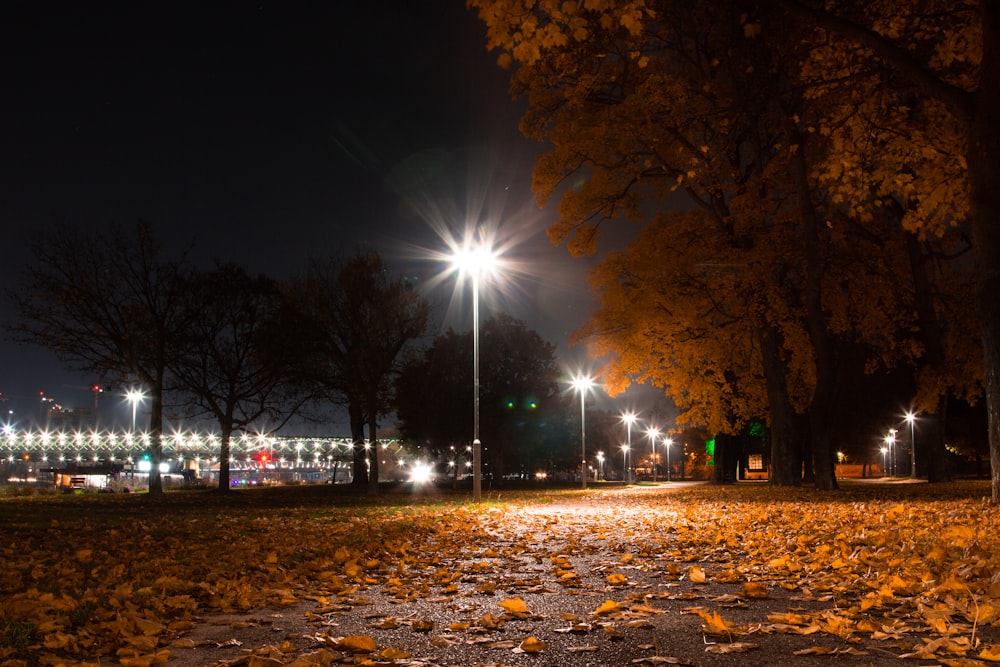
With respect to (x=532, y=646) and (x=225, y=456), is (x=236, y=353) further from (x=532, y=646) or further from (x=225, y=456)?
(x=532, y=646)

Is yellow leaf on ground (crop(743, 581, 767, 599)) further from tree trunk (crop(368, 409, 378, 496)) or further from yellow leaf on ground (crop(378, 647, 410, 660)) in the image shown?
tree trunk (crop(368, 409, 378, 496))

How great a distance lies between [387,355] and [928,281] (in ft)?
70.1

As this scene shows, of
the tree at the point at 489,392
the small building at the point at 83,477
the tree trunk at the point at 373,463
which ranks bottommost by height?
the small building at the point at 83,477

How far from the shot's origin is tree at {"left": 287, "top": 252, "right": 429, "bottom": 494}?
1260 inches

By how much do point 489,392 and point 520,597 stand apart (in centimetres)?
4609

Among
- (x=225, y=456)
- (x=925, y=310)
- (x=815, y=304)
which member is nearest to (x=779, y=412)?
(x=815, y=304)

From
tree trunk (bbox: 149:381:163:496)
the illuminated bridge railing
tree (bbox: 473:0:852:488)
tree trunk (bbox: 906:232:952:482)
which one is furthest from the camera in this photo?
the illuminated bridge railing

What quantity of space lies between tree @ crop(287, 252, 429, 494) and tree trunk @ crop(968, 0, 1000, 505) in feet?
79.5

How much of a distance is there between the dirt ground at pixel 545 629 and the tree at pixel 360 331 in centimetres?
2526

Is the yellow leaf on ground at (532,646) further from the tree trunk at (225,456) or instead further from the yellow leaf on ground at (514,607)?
the tree trunk at (225,456)

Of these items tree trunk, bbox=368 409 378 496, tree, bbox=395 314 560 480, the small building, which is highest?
tree, bbox=395 314 560 480

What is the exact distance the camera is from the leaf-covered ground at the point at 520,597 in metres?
4.22

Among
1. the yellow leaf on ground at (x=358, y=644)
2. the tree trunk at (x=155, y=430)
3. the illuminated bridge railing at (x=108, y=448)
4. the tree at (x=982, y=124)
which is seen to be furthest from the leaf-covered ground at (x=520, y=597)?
the illuminated bridge railing at (x=108, y=448)

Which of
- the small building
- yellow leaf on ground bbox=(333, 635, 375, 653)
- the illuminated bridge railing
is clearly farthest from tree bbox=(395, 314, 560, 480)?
the illuminated bridge railing
